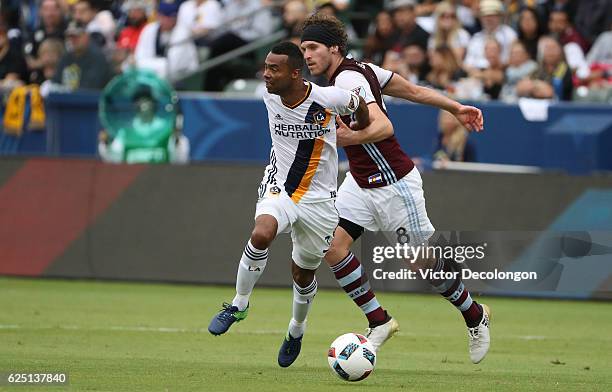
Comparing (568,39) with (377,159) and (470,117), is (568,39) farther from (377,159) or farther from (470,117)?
(377,159)

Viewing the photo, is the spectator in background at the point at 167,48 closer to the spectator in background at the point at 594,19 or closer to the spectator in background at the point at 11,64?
the spectator in background at the point at 11,64

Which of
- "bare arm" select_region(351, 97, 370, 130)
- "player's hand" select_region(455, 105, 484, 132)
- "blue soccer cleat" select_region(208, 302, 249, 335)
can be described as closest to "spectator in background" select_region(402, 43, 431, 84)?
"player's hand" select_region(455, 105, 484, 132)

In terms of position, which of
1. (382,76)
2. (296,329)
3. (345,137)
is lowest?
(296,329)

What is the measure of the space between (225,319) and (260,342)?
2226 mm

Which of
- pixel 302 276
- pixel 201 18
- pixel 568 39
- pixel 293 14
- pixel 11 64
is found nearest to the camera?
pixel 302 276

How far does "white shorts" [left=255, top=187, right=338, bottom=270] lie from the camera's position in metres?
9.10

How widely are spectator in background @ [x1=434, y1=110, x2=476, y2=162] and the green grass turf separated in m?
2.17

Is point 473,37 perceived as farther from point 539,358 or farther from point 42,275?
point 539,358

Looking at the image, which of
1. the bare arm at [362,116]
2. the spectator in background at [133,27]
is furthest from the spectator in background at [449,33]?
the bare arm at [362,116]

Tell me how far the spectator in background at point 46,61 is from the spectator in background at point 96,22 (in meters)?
0.91

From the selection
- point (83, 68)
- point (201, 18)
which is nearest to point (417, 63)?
point (201, 18)

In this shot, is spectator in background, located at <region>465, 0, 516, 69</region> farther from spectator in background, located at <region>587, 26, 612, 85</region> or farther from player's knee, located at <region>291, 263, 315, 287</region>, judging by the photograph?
player's knee, located at <region>291, 263, 315, 287</region>

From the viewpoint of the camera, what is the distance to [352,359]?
869 cm

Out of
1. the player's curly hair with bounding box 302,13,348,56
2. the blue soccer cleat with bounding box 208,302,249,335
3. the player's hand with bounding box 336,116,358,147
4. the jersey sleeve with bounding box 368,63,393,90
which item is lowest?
the blue soccer cleat with bounding box 208,302,249,335
